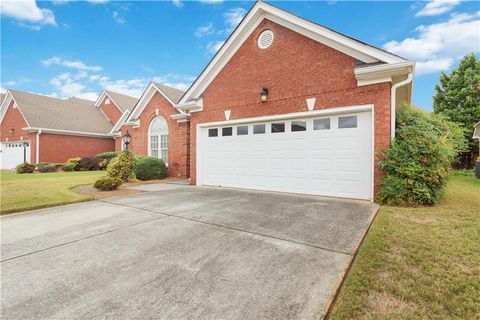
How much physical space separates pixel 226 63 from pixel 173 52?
10.3 m

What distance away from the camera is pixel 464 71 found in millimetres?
21953

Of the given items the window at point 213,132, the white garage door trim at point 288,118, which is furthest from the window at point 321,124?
the window at point 213,132

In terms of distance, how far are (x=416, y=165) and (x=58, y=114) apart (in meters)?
26.8

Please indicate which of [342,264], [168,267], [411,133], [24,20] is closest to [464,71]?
[411,133]

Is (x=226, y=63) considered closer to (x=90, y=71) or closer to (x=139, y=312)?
(x=139, y=312)

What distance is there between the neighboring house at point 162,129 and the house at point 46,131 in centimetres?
613

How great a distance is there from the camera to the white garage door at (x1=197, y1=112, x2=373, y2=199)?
7.17 meters

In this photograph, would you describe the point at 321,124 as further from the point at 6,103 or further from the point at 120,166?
the point at 6,103

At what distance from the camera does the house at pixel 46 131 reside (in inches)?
782

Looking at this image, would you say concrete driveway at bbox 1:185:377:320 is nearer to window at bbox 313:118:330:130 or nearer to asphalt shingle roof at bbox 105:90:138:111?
window at bbox 313:118:330:130

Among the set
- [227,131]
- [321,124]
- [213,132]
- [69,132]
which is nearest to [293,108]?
[321,124]

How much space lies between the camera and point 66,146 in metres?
21.2

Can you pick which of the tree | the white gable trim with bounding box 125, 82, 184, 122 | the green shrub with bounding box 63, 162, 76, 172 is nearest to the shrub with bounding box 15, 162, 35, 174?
the green shrub with bounding box 63, 162, 76, 172

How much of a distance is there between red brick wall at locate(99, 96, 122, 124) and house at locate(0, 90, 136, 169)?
1.10 m
